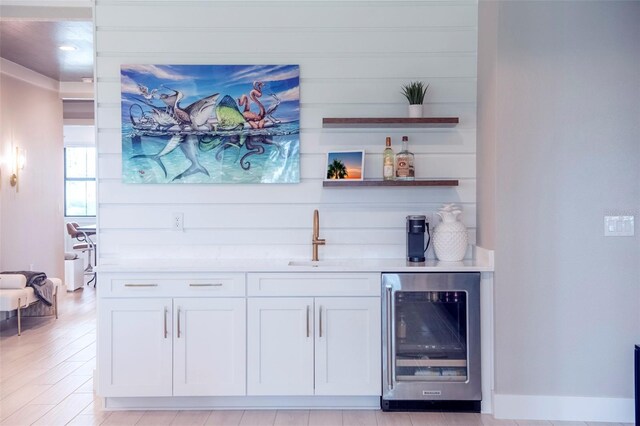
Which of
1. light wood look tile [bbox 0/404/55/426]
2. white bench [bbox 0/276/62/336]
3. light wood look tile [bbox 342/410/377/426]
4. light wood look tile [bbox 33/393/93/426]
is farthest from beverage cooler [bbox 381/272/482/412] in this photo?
white bench [bbox 0/276/62/336]

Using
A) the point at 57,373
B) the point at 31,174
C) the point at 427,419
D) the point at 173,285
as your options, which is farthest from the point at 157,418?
the point at 31,174

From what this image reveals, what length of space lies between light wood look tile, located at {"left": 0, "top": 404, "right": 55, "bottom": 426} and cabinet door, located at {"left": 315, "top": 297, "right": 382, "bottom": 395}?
1618 mm

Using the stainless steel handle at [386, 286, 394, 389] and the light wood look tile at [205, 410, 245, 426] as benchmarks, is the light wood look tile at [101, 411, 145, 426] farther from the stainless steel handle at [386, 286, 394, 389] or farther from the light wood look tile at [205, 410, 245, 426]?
the stainless steel handle at [386, 286, 394, 389]

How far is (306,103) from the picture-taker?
362cm

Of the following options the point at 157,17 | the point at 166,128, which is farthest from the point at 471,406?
the point at 157,17

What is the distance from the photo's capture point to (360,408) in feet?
10.8

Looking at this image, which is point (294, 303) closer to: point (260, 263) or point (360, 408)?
point (260, 263)

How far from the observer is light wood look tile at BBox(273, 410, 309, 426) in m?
3.09

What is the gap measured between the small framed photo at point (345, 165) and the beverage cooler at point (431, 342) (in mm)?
729

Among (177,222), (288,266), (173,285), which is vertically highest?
(177,222)

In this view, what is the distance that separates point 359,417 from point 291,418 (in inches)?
15.2

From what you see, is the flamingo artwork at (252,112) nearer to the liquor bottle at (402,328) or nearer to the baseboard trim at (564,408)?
the liquor bottle at (402,328)

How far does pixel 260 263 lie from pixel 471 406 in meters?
1.49

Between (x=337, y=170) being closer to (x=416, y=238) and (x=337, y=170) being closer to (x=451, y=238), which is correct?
(x=416, y=238)
